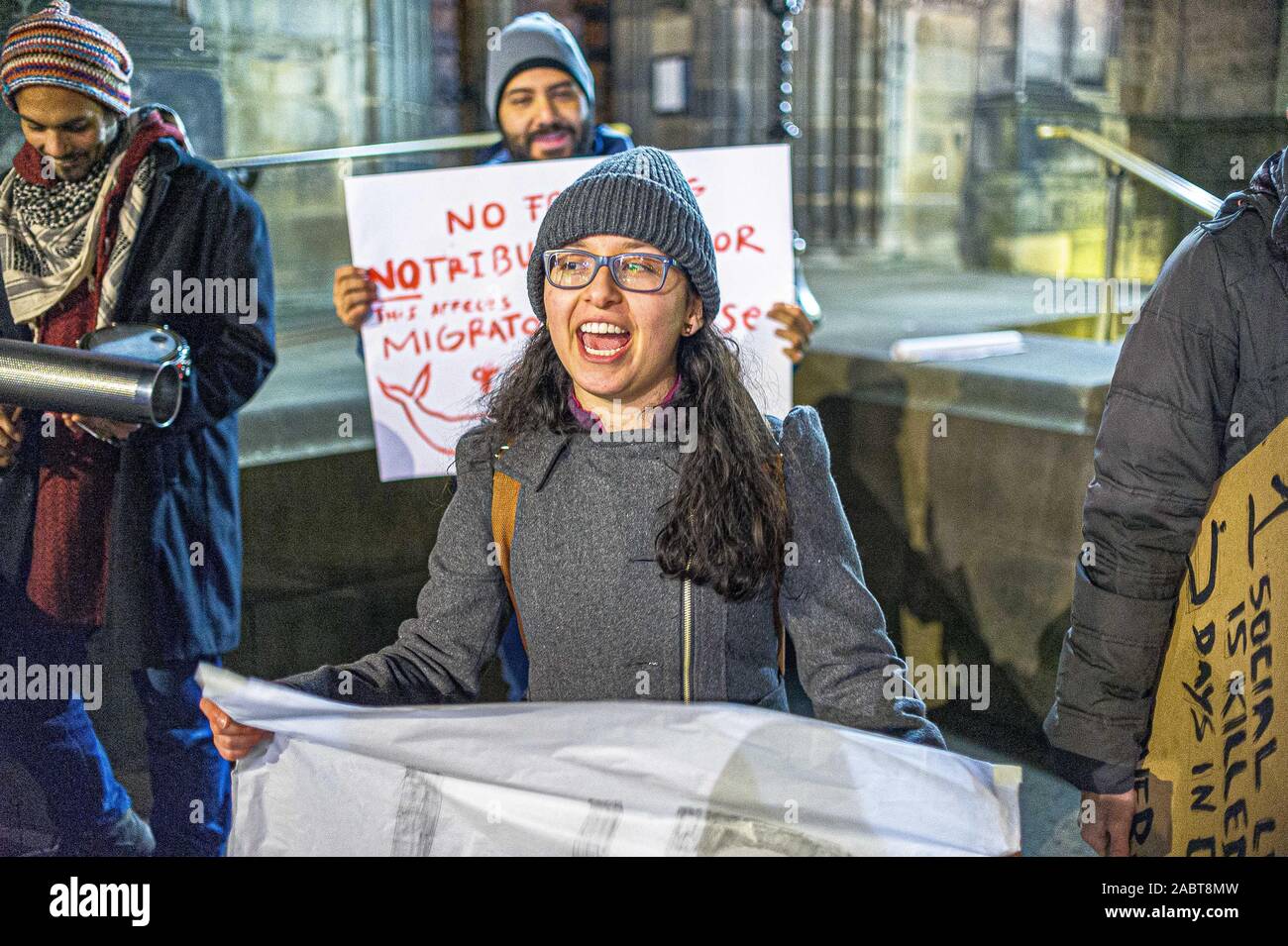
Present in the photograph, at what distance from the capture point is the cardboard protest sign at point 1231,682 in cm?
197

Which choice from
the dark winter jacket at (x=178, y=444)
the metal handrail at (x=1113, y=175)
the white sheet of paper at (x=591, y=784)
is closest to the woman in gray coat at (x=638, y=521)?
the white sheet of paper at (x=591, y=784)

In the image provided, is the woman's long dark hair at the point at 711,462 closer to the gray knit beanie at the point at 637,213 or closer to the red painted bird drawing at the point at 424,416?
the gray knit beanie at the point at 637,213

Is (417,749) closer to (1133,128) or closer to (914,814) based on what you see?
(914,814)

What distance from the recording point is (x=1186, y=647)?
205 centimetres

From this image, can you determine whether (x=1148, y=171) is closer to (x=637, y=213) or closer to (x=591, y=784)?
(x=637, y=213)

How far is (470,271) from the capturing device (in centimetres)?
345

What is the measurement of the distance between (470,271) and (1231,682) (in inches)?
85.7

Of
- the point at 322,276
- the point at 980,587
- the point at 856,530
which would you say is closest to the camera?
the point at 980,587

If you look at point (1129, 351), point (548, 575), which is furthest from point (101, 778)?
point (1129, 351)

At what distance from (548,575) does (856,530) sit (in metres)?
3.26

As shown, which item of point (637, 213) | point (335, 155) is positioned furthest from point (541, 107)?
point (637, 213)

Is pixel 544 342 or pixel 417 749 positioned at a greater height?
pixel 544 342

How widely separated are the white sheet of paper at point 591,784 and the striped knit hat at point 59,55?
1.66 metres

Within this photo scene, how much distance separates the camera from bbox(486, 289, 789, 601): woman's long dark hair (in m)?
1.89
